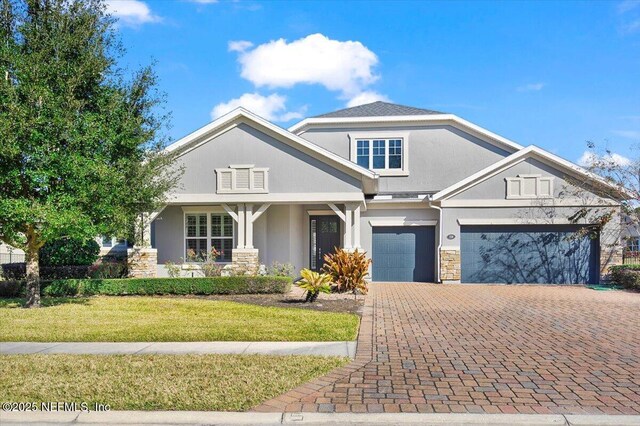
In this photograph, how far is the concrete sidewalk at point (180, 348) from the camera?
24.6 feet

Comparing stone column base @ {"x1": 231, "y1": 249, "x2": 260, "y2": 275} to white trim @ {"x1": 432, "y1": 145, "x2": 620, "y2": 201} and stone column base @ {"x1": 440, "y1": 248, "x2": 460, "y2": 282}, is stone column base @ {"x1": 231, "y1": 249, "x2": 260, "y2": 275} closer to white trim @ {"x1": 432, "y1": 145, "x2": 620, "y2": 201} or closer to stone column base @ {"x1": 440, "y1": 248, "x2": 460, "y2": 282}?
stone column base @ {"x1": 440, "y1": 248, "x2": 460, "y2": 282}

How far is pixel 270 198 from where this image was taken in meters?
17.5

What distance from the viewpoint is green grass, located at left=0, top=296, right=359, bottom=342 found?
861 cm

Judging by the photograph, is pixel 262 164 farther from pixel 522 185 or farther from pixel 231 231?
pixel 522 185

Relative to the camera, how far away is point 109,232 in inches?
484

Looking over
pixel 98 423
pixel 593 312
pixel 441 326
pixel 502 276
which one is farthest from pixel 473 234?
pixel 98 423

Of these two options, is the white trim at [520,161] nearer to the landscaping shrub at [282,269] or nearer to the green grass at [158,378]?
the landscaping shrub at [282,269]


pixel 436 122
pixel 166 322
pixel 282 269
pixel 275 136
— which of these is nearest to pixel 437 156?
pixel 436 122

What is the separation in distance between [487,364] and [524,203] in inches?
524

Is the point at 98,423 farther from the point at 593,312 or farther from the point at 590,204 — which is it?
the point at 590,204

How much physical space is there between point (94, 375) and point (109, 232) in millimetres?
6784

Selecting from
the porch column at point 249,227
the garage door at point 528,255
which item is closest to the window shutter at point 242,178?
the porch column at point 249,227

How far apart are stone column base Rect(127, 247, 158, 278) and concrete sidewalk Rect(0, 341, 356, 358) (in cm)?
917

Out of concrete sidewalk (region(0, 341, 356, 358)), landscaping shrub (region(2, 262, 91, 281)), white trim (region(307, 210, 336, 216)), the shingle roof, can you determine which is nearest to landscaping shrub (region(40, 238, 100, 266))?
landscaping shrub (region(2, 262, 91, 281))
